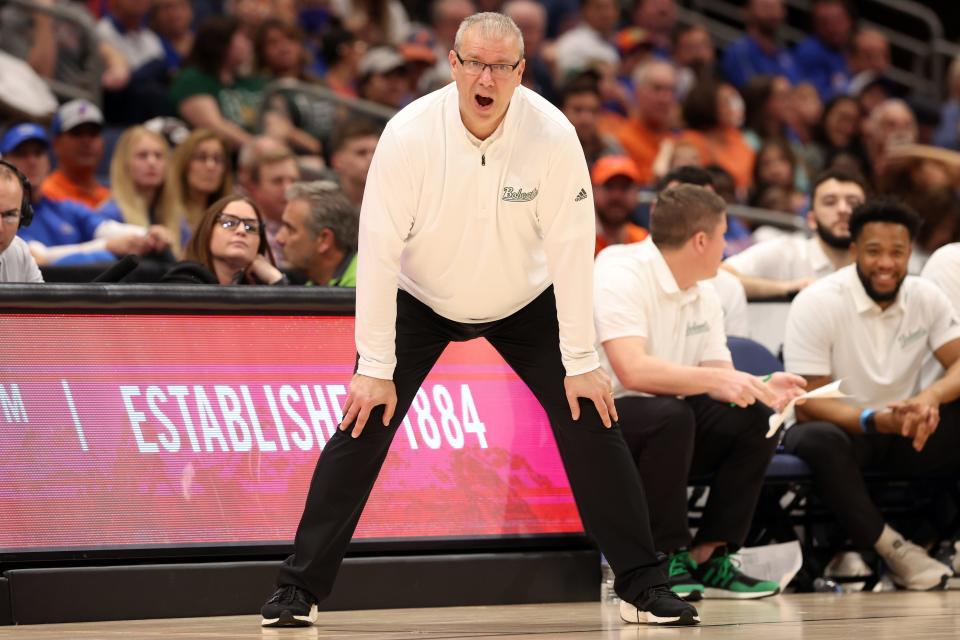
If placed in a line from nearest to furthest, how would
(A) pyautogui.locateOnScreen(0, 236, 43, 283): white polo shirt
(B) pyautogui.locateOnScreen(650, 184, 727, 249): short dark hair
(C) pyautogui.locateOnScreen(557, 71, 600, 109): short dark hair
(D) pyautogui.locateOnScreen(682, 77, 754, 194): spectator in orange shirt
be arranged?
1. (A) pyautogui.locateOnScreen(0, 236, 43, 283): white polo shirt
2. (B) pyautogui.locateOnScreen(650, 184, 727, 249): short dark hair
3. (C) pyautogui.locateOnScreen(557, 71, 600, 109): short dark hair
4. (D) pyautogui.locateOnScreen(682, 77, 754, 194): spectator in orange shirt

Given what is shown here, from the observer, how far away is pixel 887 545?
242 inches

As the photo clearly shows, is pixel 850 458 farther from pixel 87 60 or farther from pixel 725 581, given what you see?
pixel 87 60

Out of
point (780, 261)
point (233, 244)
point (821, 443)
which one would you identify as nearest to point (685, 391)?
point (821, 443)

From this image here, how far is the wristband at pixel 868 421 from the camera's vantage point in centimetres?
628

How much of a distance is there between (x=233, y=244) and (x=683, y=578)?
2.37 metres

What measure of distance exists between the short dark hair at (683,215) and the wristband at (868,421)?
1.20 m

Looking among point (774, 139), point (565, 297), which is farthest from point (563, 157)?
point (774, 139)

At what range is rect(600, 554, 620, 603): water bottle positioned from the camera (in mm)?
5711

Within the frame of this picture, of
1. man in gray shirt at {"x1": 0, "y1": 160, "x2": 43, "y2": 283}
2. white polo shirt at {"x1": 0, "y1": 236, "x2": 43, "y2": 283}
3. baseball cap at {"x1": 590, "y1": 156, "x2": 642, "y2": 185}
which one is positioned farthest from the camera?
baseball cap at {"x1": 590, "y1": 156, "x2": 642, "y2": 185}

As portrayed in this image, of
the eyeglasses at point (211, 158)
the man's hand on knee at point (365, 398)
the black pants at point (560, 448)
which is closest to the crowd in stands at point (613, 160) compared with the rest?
the eyeglasses at point (211, 158)

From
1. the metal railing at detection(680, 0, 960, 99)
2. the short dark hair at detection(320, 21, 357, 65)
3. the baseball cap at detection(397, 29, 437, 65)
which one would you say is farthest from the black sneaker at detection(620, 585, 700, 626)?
the metal railing at detection(680, 0, 960, 99)

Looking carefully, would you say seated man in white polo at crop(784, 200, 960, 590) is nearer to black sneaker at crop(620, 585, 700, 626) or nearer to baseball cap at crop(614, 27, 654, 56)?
black sneaker at crop(620, 585, 700, 626)

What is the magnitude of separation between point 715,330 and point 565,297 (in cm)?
157

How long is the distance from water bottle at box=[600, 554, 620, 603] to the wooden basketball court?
0.21m
